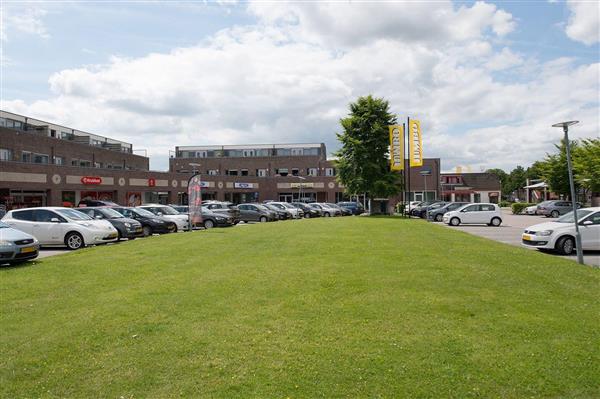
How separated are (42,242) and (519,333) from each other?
17.2 metres

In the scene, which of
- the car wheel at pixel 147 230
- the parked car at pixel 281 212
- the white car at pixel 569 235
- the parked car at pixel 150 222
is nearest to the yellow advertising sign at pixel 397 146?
the parked car at pixel 281 212

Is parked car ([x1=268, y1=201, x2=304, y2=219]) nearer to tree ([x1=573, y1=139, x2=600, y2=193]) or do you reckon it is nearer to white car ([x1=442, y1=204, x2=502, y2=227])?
white car ([x1=442, y1=204, x2=502, y2=227])

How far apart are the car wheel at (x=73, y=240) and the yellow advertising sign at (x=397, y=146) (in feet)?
98.2

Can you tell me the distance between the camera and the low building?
88.5 metres

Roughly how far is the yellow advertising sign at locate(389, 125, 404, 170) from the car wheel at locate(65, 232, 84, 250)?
29924 millimetres

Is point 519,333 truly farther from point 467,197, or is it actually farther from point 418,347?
point 467,197

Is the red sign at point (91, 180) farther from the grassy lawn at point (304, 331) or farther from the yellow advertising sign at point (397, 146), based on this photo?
the grassy lawn at point (304, 331)

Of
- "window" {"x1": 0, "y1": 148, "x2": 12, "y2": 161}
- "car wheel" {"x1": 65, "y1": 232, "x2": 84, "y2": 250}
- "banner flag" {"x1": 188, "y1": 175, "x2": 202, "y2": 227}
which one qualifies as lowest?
"car wheel" {"x1": 65, "y1": 232, "x2": 84, "y2": 250}

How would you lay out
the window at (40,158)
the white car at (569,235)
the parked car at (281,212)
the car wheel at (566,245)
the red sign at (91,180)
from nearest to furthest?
the white car at (569,235), the car wheel at (566,245), the parked car at (281,212), the red sign at (91,180), the window at (40,158)

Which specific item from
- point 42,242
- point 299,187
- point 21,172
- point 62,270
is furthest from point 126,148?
point 62,270

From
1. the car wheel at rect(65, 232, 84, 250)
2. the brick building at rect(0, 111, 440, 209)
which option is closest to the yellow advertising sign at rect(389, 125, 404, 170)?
the brick building at rect(0, 111, 440, 209)

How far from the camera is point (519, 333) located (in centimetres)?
631

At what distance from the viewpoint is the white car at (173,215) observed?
91.0ft

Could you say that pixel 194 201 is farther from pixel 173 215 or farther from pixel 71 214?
pixel 71 214
